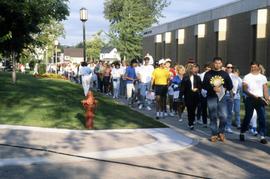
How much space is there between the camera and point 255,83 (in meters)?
11.1

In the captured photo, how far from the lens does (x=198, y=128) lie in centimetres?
1334

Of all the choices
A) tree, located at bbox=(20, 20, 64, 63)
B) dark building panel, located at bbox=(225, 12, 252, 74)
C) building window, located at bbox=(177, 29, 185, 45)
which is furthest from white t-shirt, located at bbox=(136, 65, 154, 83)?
building window, located at bbox=(177, 29, 185, 45)

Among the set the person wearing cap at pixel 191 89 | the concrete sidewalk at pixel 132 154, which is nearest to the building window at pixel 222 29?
the person wearing cap at pixel 191 89

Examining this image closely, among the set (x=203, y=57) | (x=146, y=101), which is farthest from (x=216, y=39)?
(x=146, y=101)

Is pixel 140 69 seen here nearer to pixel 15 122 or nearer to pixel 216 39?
pixel 15 122

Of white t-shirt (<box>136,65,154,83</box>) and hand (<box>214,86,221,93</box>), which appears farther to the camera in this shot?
white t-shirt (<box>136,65,154,83</box>)

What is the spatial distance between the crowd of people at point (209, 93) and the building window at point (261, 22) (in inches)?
851

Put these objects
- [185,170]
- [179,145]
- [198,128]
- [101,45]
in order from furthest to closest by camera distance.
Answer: [101,45], [198,128], [179,145], [185,170]

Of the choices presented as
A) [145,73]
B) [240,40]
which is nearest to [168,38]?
[240,40]

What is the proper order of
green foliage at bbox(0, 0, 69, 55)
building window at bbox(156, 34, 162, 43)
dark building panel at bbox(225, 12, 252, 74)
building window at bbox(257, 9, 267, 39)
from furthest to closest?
building window at bbox(156, 34, 162, 43) → dark building panel at bbox(225, 12, 252, 74) → building window at bbox(257, 9, 267, 39) → green foliage at bbox(0, 0, 69, 55)

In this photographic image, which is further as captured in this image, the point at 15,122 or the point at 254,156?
the point at 15,122

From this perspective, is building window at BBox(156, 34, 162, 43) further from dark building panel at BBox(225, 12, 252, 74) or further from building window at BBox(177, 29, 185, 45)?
dark building panel at BBox(225, 12, 252, 74)

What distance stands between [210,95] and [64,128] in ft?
11.6

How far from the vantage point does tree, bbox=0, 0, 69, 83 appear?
15.6m
